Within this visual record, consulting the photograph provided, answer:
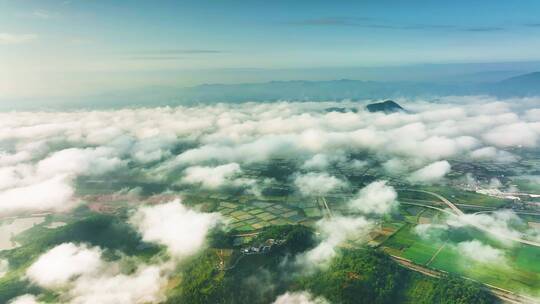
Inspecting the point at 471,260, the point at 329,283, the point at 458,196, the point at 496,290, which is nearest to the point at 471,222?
the point at 471,260

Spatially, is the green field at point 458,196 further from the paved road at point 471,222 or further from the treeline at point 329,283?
the treeline at point 329,283

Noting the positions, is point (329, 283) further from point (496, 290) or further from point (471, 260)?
point (471, 260)

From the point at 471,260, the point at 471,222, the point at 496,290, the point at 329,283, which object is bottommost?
the point at 329,283

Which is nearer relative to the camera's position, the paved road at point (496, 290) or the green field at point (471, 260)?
the paved road at point (496, 290)

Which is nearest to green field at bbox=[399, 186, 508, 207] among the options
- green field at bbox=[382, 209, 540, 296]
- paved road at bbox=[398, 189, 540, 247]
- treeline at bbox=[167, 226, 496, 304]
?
paved road at bbox=[398, 189, 540, 247]

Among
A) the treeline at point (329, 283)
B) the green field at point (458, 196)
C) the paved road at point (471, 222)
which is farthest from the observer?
the green field at point (458, 196)

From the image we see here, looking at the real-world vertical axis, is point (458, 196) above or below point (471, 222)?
below

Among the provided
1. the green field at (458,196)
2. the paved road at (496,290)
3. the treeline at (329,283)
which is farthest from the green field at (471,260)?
the green field at (458,196)

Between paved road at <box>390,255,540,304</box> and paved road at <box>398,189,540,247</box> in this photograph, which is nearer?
paved road at <box>390,255,540,304</box>

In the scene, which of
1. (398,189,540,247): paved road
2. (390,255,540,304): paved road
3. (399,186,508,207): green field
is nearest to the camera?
(390,255,540,304): paved road

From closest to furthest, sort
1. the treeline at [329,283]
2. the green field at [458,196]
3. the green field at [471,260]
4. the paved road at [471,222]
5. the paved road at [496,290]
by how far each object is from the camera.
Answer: the paved road at [496,290]
the treeline at [329,283]
the green field at [471,260]
the paved road at [471,222]
the green field at [458,196]

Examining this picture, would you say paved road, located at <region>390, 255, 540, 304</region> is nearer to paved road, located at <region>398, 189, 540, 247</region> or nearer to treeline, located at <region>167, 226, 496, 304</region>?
treeline, located at <region>167, 226, 496, 304</region>

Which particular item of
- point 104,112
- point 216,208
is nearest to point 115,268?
point 216,208
